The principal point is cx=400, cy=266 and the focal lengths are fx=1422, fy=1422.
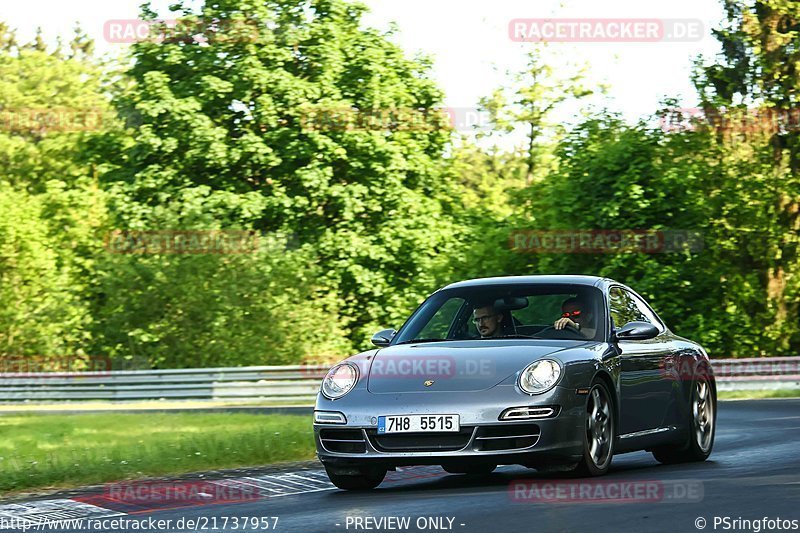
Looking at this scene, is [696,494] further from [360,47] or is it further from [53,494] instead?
[360,47]

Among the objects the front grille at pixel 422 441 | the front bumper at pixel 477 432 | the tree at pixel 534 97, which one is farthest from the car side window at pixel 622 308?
the tree at pixel 534 97

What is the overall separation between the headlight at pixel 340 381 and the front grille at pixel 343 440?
0.26 m

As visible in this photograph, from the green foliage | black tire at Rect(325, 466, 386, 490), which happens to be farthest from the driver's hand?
the green foliage

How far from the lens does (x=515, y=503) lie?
8602mm

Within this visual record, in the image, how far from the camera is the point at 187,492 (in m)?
10.5

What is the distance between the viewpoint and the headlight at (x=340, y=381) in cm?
1008

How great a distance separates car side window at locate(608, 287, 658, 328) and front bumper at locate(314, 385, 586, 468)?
1.61 m

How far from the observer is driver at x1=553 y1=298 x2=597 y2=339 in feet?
35.6

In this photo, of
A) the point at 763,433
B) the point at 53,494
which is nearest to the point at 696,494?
the point at 53,494

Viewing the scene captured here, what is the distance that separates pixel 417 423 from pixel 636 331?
2081 mm

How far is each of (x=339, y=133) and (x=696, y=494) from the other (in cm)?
3233

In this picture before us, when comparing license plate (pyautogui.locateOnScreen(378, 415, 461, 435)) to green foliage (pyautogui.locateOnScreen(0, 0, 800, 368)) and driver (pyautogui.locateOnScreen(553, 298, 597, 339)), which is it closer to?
driver (pyautogui.locateOnScreen(553, 298, 597, 339))

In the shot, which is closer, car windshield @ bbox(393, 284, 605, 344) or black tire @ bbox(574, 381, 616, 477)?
black tire @ bbox(574, 381, 616, 477)

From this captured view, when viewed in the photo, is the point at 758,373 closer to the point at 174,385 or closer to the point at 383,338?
the point at 174,385
